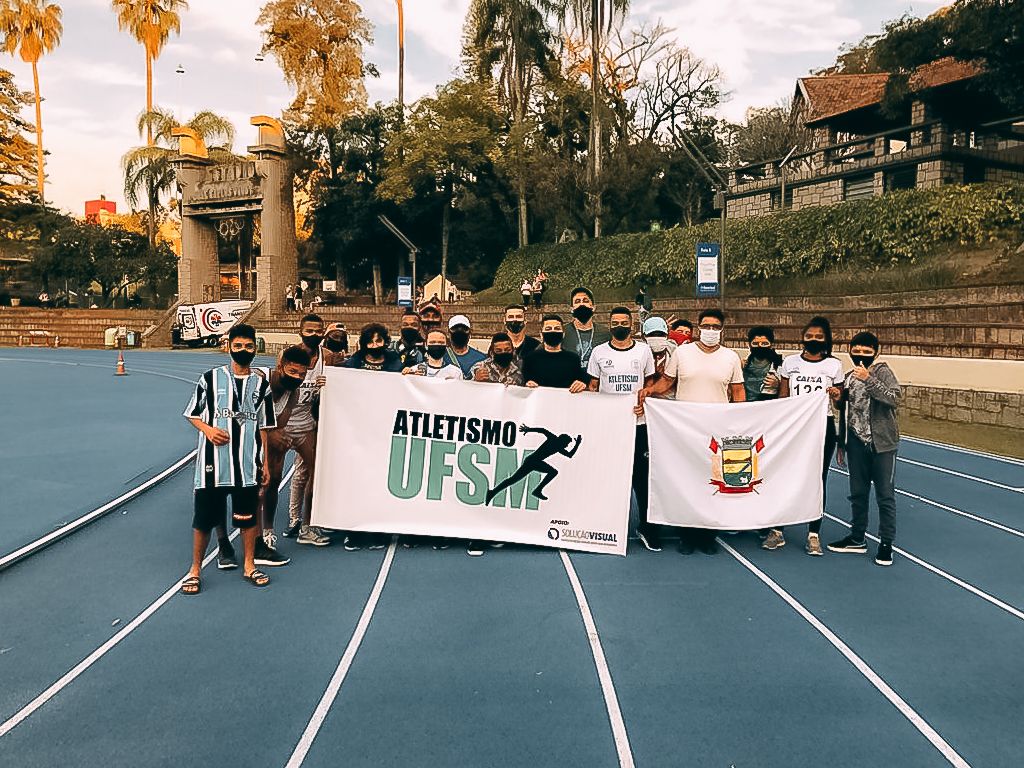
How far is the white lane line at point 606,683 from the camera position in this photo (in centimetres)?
341

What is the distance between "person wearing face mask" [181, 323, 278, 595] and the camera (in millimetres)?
5277

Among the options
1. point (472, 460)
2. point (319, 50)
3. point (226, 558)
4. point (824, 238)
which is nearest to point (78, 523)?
point (226, 558)

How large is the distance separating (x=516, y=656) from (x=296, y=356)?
2.95 meters

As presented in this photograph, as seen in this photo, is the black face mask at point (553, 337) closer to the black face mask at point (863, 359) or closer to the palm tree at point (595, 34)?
the black face mask at point (863, 359)

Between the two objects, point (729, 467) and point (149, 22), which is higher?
point (149, 22)

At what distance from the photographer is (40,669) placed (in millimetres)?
4164

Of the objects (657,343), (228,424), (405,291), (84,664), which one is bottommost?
(84,664)

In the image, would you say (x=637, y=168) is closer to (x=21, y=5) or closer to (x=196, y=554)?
(x=196, y=554)

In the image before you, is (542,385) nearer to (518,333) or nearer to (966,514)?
(518,333)

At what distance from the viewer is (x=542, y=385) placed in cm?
648

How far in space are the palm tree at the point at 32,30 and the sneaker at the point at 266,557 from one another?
57506 millimetres

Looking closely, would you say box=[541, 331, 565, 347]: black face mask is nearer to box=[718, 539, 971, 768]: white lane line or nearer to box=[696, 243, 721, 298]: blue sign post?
box=[718, 539, 971, 768]: white lane line

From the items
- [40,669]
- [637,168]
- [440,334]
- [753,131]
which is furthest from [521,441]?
[753,131]

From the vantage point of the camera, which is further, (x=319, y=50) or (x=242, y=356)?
(x=319, y=50)
